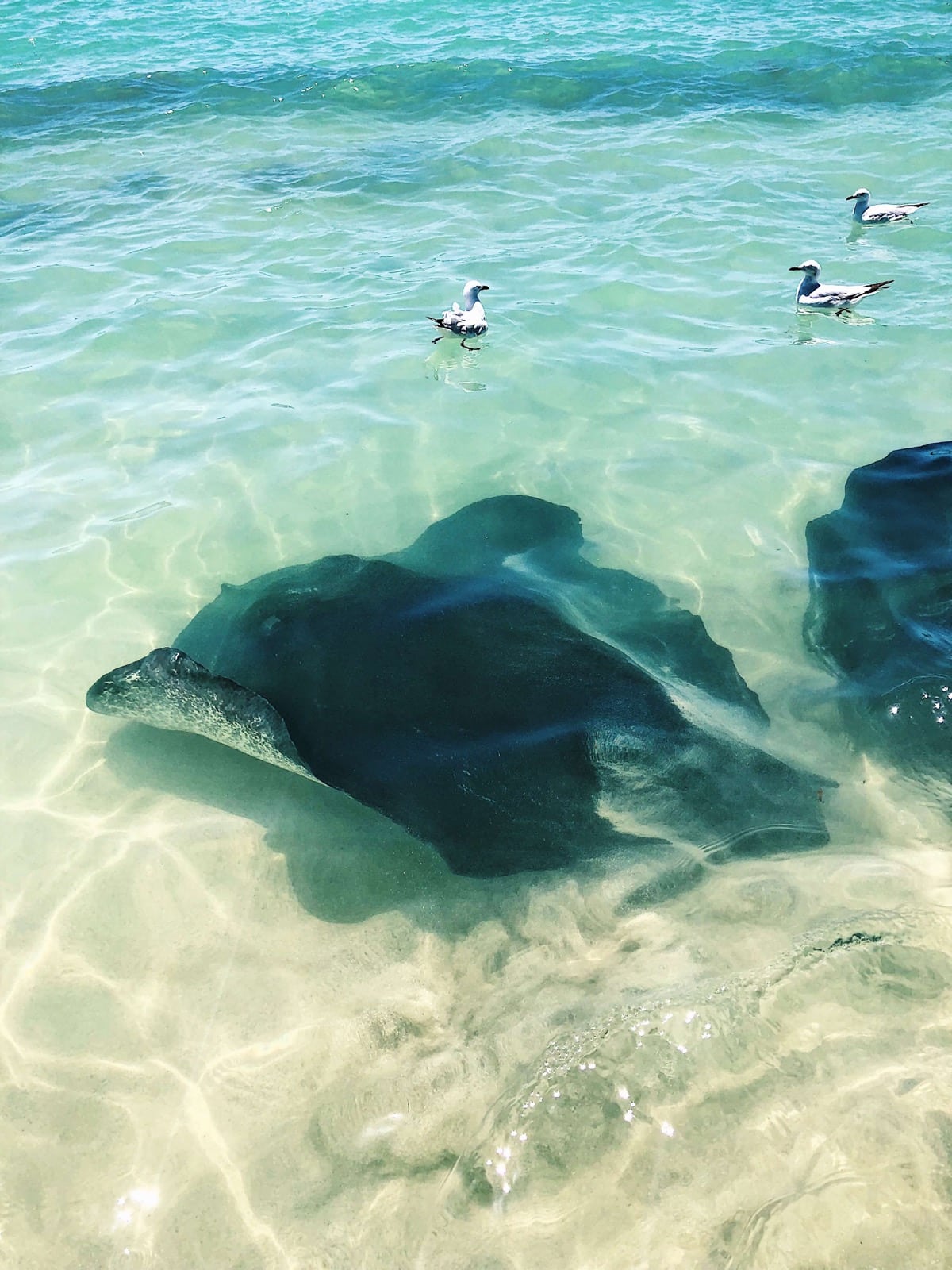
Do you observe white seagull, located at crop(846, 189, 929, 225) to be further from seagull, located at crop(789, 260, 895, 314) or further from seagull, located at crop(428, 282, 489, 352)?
seagull, located at crop(428, 282, 489, 352)

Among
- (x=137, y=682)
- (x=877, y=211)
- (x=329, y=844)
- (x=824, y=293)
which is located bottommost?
(x=329, y=844)

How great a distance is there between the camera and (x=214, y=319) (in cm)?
958

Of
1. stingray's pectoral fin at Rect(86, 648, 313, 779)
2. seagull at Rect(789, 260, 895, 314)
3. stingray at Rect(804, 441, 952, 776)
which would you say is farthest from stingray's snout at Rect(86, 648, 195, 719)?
seagull at Rect(789, 260, 895, 314)

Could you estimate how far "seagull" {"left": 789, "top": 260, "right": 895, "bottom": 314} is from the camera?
9.16m

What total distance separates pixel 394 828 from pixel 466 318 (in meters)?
6.17

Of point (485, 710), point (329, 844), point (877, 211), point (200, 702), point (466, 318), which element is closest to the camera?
point (200, 702)

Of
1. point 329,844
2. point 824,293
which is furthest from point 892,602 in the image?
point 824,293

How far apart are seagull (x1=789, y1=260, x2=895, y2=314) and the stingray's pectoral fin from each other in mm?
7981

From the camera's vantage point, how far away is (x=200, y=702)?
4117 mm

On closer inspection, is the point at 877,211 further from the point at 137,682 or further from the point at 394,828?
the point at 137,682

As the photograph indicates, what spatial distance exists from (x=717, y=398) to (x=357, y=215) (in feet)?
23.5

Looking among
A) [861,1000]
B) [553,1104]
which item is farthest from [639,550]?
[553,1104]

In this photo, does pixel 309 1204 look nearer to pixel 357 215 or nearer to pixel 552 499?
pixel 552 499

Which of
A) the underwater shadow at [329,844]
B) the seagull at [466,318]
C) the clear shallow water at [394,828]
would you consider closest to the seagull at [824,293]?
the clear shallow water at [394,828]
